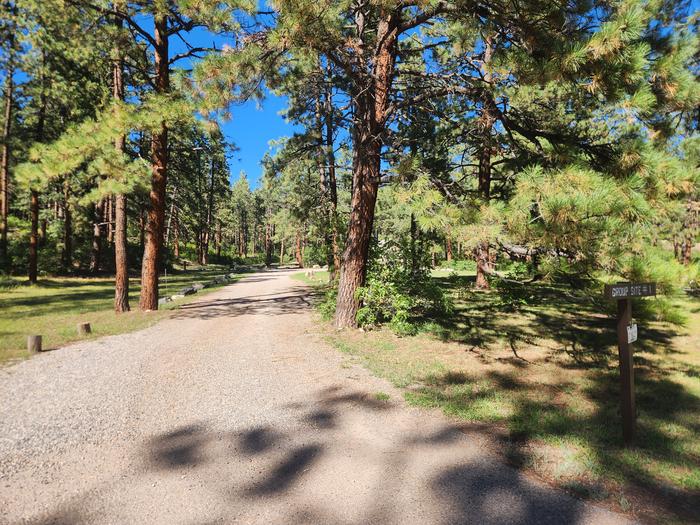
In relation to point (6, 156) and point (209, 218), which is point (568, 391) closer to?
point (6, 156)

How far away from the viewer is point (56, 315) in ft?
33.7

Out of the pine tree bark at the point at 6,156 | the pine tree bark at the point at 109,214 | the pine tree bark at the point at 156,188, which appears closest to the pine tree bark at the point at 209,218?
the pine tree bark at the point at 109,214

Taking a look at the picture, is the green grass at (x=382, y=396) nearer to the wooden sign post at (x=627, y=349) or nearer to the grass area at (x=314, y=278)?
the wooden sign post at (x=627, y=349)

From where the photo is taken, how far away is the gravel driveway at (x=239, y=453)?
259 cm

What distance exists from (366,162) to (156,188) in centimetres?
645

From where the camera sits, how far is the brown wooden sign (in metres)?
3.22

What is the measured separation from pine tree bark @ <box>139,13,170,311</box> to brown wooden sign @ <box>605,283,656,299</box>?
1069 cm

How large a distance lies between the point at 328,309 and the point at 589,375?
5.74 metres

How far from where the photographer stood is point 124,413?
4.20 meters

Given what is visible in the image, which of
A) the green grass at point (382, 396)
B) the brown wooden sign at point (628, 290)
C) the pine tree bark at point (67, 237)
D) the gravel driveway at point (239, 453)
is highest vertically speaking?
the pine tree bark at point (67, 237)

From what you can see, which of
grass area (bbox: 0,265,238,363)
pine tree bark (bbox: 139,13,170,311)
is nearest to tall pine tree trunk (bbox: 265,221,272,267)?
grass area (bbox: 0,265,238,363)

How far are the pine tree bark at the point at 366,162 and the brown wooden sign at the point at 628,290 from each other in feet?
16.5

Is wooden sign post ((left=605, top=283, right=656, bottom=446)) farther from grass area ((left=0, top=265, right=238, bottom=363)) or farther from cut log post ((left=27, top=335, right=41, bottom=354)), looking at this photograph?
cut log post ((left=27, top=335, right=41, bottom=354))

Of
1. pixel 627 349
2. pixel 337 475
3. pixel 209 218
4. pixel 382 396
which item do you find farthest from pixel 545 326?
pixel 209 218
